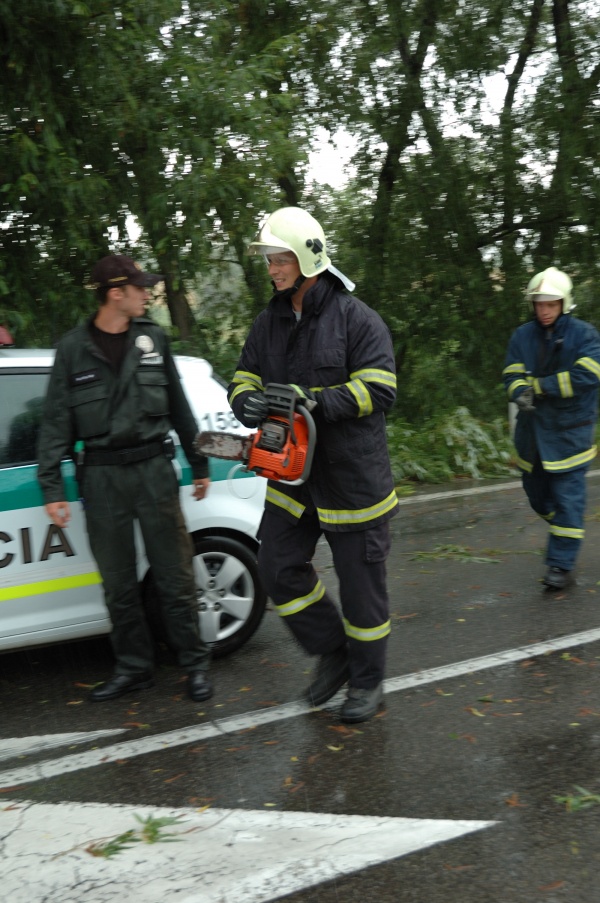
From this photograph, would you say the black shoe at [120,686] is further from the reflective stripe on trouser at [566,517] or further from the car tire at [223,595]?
the reflective stripe on trouser at [566,517]

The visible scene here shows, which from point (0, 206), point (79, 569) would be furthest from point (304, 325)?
point (0, 206)

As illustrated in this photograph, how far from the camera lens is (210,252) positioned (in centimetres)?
909

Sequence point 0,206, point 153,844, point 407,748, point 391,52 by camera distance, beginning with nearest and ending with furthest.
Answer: point 153,844
point 407,748
point 0,206
point 391,52

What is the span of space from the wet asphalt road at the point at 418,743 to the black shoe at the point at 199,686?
51 millimetres

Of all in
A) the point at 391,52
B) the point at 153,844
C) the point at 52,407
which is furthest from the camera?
the point at 391,52

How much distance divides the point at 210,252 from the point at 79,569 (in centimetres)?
495

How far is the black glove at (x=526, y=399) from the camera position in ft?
19.8

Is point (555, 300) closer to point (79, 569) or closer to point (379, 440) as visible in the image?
point (379, 440)

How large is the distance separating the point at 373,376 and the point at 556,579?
A: 2.66 meters

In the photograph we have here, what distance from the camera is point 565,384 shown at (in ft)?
19.3

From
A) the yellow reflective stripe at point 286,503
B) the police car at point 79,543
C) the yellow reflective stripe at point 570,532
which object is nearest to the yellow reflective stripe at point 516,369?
the yellow reflective stripe at point 570,532

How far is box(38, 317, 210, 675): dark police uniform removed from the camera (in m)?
4.40

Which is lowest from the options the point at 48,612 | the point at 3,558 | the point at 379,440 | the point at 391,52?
the point at 48,612

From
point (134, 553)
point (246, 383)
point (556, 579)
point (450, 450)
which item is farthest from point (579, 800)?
point (450, 450)
